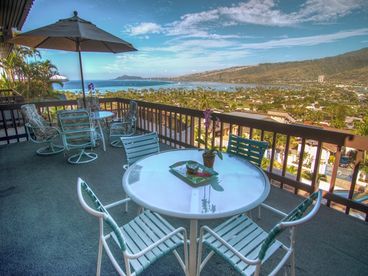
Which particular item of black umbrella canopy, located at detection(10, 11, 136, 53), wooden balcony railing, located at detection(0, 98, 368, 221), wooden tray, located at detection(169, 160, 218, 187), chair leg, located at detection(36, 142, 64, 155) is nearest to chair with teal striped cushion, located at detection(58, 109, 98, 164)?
chair leg, located at detection(36, 142, 64, 155)

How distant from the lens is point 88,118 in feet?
12.5

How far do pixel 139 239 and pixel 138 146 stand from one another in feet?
3.95

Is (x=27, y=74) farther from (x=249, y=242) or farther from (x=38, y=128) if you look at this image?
(x=249, y=242)

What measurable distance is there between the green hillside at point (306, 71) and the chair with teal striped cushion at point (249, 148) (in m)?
5.47

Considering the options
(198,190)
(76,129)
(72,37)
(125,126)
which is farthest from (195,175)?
(125,126)

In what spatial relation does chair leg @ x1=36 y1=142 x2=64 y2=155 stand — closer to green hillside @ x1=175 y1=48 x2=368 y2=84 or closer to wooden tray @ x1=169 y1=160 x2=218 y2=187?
wooden tray @ x1=169 y1=160 x2=218 y2=187

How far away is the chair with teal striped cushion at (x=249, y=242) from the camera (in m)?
1.13

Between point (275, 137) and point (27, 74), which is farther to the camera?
point (27, 74)

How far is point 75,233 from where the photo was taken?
216cm

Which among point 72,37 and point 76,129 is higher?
point 72,37

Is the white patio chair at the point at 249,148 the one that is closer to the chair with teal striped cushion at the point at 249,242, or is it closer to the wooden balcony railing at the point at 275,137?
the wooden balcony railing at the point at 275,137

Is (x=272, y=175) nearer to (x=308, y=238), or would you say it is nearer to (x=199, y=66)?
→ (x=308, y=238)

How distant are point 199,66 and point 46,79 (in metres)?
10.6

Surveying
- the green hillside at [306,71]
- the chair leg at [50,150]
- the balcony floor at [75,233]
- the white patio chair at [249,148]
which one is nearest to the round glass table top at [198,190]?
the white patio chair at [249,148]
